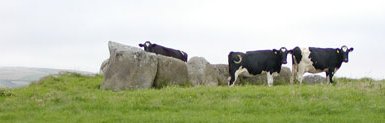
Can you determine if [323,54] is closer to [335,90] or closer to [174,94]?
[335,90]

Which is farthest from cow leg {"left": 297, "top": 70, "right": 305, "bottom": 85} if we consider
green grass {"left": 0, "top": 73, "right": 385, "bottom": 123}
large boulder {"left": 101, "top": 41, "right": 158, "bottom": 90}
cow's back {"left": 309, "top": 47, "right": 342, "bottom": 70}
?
large boulder {"left": 101, "top": 41, "right": 158, "bottom": 90}

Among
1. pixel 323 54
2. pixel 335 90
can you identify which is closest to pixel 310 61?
pixel 323 54

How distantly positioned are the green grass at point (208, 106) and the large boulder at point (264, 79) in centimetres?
785

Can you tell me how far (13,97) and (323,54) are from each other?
1376 cm

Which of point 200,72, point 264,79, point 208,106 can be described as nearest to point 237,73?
point 200,72

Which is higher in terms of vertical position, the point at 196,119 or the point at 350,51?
the point at 350,51

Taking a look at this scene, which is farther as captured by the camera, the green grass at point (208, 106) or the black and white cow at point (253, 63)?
the black and white cow at point (253, 63)

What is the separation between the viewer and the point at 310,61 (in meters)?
30.1

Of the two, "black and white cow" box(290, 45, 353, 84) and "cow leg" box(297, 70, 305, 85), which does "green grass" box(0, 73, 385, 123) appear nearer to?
"cow leg" box(297, 70, 305, 85)

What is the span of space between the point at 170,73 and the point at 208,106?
8.60m

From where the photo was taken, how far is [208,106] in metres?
19.9

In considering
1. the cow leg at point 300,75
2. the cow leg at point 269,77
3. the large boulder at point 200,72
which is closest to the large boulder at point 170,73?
the large boulder at point 200,72

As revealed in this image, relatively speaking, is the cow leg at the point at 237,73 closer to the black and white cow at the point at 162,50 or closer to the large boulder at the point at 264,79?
the large boulder at the point at 264,79

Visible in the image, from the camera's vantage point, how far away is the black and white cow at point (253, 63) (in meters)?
29.8
